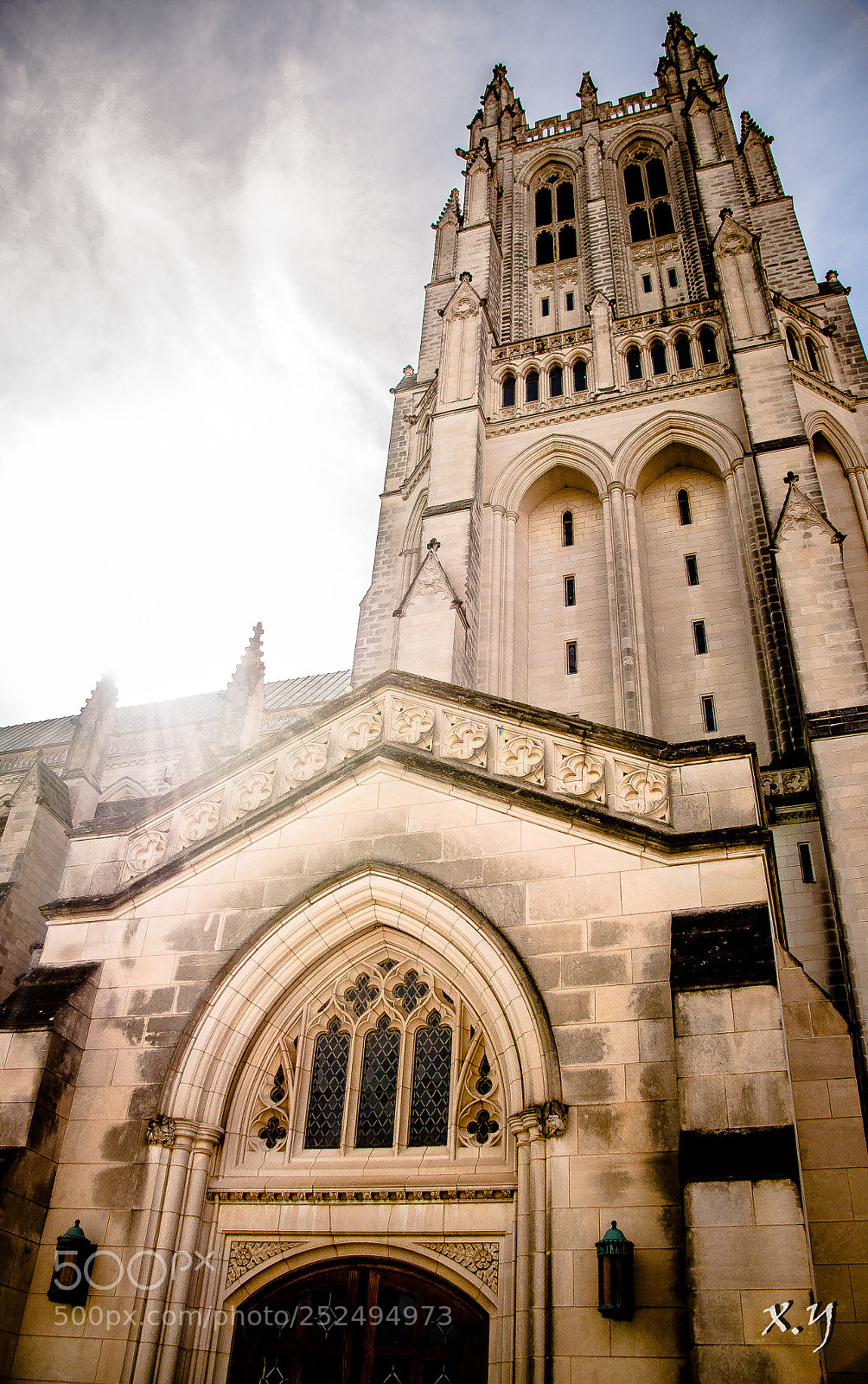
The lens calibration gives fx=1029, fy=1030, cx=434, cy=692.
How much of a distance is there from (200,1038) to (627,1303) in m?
3.79

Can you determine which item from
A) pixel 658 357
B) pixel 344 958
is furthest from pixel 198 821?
pixel 658 357

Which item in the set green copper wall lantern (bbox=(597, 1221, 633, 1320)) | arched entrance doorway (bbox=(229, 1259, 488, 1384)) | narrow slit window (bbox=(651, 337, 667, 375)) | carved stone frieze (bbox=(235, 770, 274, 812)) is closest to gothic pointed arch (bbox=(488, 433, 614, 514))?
narrow slit window (bbox=(651, 337, 667, 375))

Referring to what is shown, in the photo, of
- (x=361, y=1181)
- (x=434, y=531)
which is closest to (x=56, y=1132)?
(x=361, y=1181)

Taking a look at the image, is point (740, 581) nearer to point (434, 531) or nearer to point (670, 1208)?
point (434, 531)

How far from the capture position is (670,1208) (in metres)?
6.69

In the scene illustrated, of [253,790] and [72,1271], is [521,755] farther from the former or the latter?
[72,1271]

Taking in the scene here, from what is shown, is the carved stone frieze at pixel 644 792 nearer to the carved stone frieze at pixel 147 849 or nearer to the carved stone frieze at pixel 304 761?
the carved stone frieze at pixel 304 761

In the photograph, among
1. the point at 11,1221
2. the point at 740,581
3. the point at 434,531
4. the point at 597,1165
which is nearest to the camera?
the point at 597,1165

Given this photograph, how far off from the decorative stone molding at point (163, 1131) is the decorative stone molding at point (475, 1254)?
2.05 meters

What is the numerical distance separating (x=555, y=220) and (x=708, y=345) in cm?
881

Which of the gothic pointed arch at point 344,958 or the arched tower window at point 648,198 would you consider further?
the arched tower window at point 648,198

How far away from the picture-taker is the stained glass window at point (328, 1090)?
842 cm

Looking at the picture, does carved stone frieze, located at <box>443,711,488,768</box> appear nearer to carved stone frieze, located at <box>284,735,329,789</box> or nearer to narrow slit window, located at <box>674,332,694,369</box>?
carved stone frieze, located at <box>284,735,329,789</box>

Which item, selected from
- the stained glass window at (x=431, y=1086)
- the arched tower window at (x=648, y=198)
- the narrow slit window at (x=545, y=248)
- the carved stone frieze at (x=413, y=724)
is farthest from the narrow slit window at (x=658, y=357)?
the stained glass window at (x=431, y=1086)
